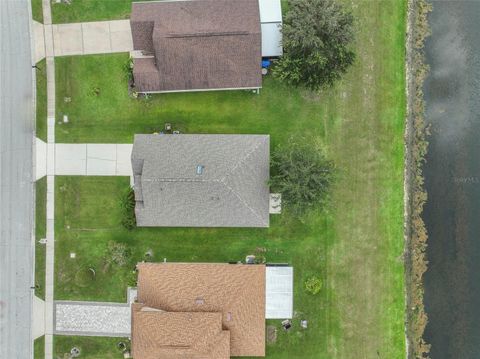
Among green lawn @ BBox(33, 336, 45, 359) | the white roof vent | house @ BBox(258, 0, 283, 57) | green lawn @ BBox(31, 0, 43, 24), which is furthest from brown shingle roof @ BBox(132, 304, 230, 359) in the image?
green lawn @ BBox(31, 0, 43, 24)

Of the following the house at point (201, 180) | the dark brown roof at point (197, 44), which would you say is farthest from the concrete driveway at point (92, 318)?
the dark brown roof at point (197, 44)

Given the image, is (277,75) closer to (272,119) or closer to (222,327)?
(272,119)

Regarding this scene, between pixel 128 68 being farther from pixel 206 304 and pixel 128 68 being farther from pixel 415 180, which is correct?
pixel 415 180

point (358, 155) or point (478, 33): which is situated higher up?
point (478, 33)

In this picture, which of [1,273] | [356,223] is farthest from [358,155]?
[1,273]

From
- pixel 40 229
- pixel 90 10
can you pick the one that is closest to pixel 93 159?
pixel 40 229
